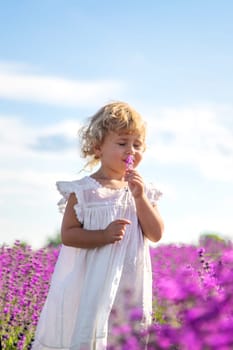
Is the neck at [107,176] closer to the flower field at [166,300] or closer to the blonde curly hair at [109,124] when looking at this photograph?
the blonde curly hair at [109,124]

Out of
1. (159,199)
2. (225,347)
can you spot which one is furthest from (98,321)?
(225,347)

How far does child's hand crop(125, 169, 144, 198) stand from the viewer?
134 inches

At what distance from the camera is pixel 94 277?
3473 millimetres

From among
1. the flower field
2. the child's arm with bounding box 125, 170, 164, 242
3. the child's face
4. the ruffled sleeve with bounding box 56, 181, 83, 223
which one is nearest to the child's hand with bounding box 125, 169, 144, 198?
the child's arm with bounding box 125, 170, 164, 242

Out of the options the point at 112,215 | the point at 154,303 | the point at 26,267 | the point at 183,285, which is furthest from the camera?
the point at 154,303

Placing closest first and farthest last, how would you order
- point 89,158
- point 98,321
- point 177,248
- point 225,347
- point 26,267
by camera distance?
point 225,347 < point 98,321 < point 89,158 < point 26,267 < point 177,248

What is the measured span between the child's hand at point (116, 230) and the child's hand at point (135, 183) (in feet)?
0.47

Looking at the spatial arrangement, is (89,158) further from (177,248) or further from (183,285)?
(177,248)

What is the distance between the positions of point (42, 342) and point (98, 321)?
518mm

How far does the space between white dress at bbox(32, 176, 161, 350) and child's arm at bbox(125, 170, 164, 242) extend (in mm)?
54

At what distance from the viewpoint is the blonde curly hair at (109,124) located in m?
3.56

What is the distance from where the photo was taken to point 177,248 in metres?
11.0

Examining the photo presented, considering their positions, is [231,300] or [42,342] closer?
[231,300]

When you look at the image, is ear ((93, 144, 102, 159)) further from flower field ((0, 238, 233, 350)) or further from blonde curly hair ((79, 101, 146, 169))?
flower field ((0, 238, 233, 350))
